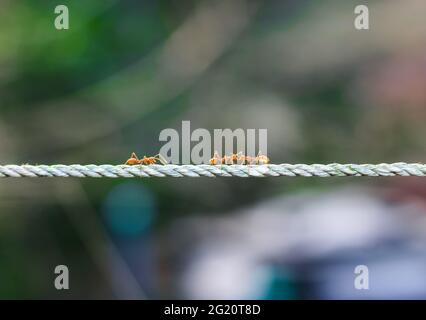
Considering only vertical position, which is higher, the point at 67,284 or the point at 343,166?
the point at 343,166

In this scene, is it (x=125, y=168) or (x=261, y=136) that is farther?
(x=261, y=136)

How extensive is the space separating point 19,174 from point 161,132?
865 millimetres

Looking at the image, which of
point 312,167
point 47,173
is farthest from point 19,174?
point 312,167

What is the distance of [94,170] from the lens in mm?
1188

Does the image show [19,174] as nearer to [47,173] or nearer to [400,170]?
[47,173]

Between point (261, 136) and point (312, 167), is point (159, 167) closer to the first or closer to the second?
point (312, 167)

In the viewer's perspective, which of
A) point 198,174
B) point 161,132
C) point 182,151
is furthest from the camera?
point 161,132

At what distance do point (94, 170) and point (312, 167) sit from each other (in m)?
0.48

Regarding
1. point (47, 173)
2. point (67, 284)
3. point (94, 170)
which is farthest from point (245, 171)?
point (67, 284)

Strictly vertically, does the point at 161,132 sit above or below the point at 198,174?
above

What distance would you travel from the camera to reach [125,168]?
1.20m

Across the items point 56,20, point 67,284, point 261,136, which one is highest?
point 56,20

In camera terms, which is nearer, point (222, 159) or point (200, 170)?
point (200, 170)

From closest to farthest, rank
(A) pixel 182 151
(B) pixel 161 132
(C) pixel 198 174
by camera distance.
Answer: (C) pixel 198 174
(A) pixel 182 151
(B) pixel 161 132
